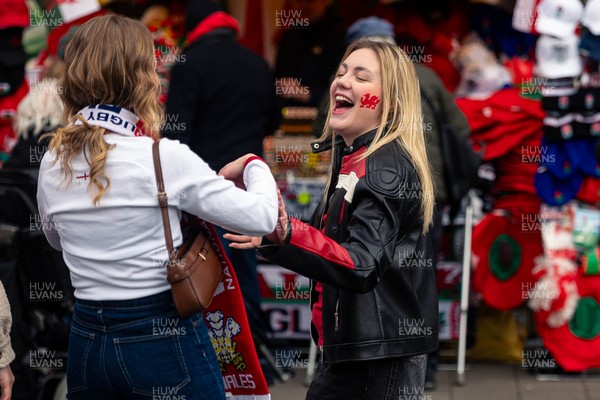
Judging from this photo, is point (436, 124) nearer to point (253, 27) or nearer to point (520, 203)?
point (520, 203)

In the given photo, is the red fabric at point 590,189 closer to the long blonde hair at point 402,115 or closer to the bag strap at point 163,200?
the long blonde hair at point 402,115

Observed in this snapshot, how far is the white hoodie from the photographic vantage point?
2.84 meters

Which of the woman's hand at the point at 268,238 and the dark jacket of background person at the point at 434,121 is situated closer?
the woman's hand at the point at 268,238

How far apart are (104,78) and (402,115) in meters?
0.93

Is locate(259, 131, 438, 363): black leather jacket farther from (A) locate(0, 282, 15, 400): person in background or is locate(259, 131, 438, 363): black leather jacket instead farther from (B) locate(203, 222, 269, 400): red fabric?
(A) locate(0, 282, 15, 400): person in background

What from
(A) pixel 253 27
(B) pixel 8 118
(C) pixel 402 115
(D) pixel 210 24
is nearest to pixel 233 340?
(C) pixel 402 115

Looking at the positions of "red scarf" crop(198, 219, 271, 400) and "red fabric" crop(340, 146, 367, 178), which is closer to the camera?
"red fabric" crop(340, 146, 367, 178)

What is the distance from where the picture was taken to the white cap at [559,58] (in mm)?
6070

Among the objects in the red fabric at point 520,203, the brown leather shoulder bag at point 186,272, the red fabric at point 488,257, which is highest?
the brown leather shoulder bag at point 186,272

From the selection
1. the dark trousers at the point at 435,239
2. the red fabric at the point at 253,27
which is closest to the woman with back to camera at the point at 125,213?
the dark trousers at the point at 435,239

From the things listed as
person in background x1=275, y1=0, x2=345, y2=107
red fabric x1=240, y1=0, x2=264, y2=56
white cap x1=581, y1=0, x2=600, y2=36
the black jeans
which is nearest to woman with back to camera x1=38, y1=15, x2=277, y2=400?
the black jeans

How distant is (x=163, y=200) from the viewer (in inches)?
113

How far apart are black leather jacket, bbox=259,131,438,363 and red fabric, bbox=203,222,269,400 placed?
0.26 metres

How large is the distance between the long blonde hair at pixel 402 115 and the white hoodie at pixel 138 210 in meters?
0.49
